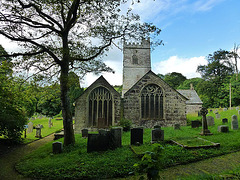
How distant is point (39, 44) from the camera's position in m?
9.03

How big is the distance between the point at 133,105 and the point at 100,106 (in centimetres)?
316

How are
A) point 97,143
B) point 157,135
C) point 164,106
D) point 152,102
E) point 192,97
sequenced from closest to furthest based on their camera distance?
point 97,143 < point 157,135 < point 164,106 < point 152,102 < point 192,97

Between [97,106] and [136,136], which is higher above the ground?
[97,106]

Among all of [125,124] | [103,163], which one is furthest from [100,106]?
[103,163]

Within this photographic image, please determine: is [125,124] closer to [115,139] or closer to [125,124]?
[125,124]

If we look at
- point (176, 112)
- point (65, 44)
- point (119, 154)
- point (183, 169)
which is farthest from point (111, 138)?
point (176, 112)

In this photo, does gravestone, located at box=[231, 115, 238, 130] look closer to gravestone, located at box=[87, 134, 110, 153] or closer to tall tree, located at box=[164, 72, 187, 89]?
gravestone, located at box=[87, 134, 110, 153]

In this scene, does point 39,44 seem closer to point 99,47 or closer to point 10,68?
point 10,68

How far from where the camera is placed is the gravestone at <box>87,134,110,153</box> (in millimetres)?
7816

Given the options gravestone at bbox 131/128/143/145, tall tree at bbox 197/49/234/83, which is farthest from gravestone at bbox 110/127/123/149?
tall tree at bbox 197/49/234/83

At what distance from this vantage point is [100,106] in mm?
15391

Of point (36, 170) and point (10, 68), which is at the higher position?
point (10, 68)

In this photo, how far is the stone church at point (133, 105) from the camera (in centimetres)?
1508

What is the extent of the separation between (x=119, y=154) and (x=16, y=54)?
7.46m
